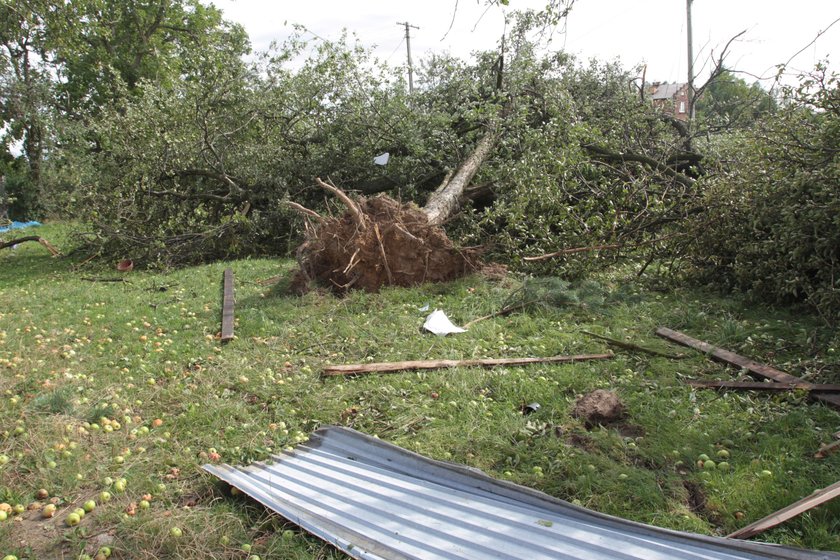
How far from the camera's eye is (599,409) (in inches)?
140

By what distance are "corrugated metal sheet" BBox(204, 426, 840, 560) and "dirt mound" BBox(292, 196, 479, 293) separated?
3703 millimetres

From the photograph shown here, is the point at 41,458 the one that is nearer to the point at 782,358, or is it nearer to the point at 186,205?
the point at 782,358

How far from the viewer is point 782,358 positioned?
4371 millimetres

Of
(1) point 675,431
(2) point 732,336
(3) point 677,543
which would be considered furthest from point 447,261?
(3) point 677,543

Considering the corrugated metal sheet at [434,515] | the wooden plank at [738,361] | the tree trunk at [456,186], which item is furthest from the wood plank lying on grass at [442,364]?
the tree trunk at [456,186]

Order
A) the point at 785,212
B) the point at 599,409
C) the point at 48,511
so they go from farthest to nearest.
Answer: the point at 785,212, the point at 599,409, the point at 48,511

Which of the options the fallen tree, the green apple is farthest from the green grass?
the fallen tree

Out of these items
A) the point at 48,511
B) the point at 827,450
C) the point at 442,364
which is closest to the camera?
the point at 48,511

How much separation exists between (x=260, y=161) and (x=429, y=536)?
9.29m

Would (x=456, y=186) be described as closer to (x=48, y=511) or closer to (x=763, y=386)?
(x=763, y=386)

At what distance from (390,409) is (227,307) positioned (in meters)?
3.28

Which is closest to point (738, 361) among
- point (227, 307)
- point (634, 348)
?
point (634, 348)

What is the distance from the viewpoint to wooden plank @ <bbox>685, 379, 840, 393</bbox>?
→ 3.67 metres

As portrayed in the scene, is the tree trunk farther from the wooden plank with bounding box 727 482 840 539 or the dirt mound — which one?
the wooden plank with bounding box 727 482 840 539
